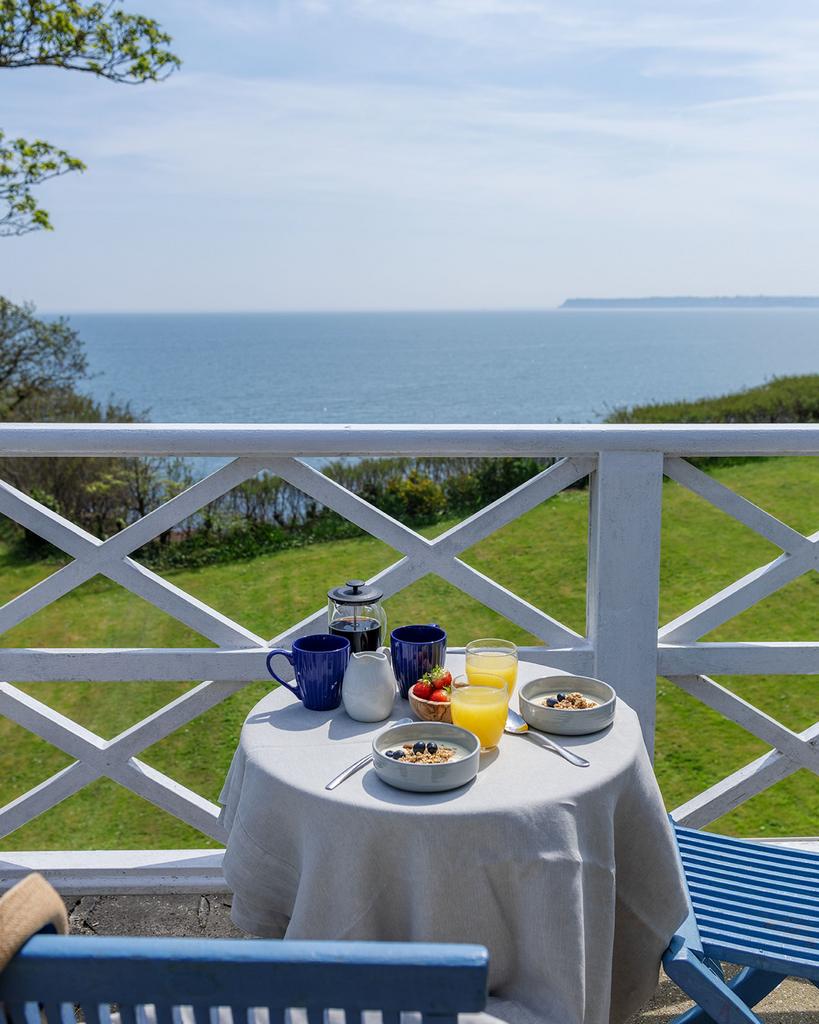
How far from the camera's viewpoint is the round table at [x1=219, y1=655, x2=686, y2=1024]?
1300mm

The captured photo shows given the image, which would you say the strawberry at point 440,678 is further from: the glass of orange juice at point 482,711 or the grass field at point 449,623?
the grass field at point 449,623

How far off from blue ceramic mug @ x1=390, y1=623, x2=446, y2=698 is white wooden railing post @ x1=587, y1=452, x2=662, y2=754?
69 centimetres

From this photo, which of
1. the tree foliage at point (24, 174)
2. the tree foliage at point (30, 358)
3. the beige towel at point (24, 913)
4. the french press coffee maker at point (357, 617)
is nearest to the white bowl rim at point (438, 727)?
the french press coffee maker at point (357, 617)

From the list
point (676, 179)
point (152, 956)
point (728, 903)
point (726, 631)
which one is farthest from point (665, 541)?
point (676, 179)

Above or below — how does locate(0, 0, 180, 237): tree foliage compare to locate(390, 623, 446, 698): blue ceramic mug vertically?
above

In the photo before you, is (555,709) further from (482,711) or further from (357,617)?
(357,617)

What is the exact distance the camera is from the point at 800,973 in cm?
147

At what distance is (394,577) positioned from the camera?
216 centimetres

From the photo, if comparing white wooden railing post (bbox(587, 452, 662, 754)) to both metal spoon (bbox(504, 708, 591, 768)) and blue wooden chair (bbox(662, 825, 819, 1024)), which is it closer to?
blue wooden chair (bbox(662, 825, 819, 1024))

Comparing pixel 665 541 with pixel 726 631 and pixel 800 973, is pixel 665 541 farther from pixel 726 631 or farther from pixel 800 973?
pixel 800 973

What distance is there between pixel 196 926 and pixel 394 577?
96 cm

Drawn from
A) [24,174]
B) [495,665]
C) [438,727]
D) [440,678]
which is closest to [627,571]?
[495,665]

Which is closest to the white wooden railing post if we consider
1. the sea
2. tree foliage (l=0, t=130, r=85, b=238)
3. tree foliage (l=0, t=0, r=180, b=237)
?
tree foliage (l=0, t=0, r=180, b=237)

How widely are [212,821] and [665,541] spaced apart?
6.53 m
